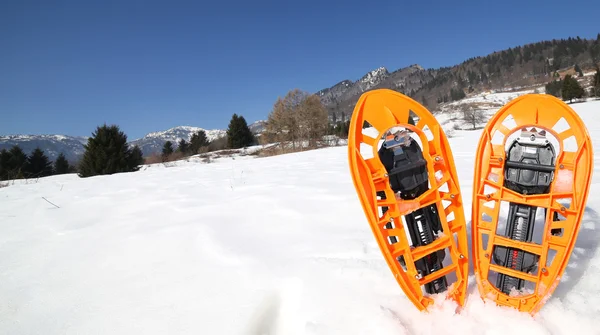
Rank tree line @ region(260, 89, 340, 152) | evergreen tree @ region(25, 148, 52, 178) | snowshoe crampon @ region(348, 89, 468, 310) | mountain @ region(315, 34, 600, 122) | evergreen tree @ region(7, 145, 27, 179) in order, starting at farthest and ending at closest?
mountain @ region(315, 34, 600, 122) → evergreen tree @ region(25, 148, 52, 178) → evergreen tree @ region(7, 145, 27, 179) → tree line @ region(260, 89, 340, 152) → snowshoe crampon @ region(348, 89, 468, 310)

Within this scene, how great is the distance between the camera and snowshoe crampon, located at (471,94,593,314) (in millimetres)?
1523

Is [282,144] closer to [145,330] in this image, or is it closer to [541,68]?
[145,330]

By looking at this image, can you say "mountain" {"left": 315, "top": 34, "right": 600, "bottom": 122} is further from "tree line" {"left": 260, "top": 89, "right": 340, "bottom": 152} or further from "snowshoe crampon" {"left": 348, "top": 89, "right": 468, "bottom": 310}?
"snowshoe crampon" {"left": 348, "top": 89, "right": 468, "bottom": 310}

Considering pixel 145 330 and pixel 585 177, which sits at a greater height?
pixel 585 177

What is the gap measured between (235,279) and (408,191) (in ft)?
4.27

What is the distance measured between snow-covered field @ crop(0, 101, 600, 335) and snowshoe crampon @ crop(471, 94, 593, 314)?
13 centimetres

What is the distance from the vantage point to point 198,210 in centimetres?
350

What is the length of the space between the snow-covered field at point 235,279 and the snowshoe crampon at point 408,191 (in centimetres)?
20

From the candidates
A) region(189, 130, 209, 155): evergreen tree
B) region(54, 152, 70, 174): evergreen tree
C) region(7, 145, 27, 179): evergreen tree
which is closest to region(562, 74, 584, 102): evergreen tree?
region(189, 130, 209, 155): evergreen tree

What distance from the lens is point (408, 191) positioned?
173 cm

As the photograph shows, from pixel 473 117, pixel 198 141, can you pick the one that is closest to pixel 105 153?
pixel 198 141

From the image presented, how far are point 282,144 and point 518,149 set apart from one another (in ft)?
92.1

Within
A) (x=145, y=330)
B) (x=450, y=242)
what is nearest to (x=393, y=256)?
(x=450, y=242)

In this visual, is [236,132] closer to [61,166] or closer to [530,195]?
[61,166]
